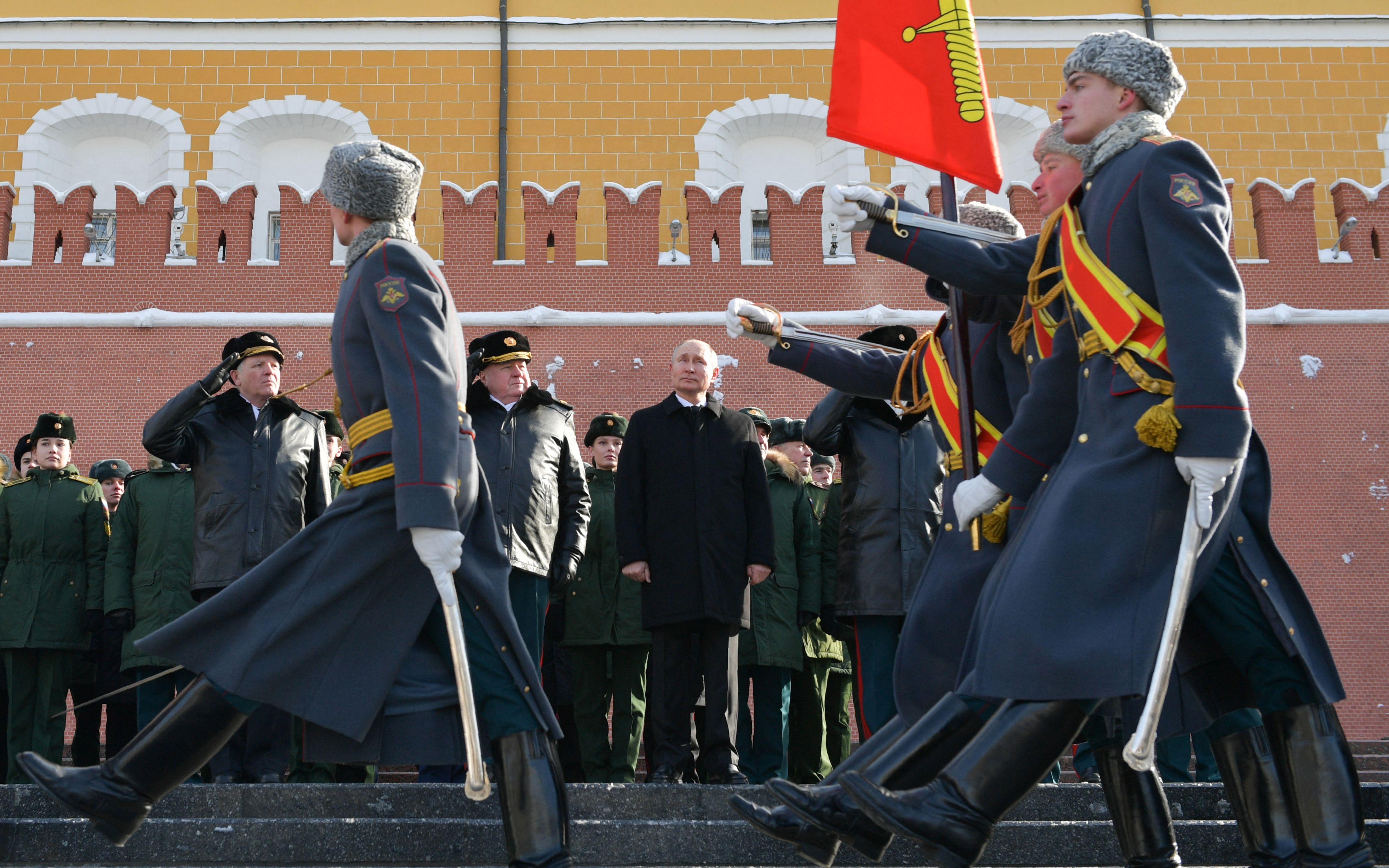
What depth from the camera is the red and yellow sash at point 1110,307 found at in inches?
136

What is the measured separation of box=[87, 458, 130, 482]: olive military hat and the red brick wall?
3.53 metres

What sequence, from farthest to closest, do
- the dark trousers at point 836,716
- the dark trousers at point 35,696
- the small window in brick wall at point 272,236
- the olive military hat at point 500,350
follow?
1. the small window in brick wall at point 272,236
2. the dark trousers at point 836,716
3. the olive military hat at point 500,350
4. the dark trousers at point 35,696

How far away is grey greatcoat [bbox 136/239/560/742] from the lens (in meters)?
3.72

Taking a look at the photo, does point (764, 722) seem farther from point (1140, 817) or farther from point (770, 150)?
point (770, 150)

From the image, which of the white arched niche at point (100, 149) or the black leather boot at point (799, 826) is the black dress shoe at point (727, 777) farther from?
the white arched niche at point (100, 149)

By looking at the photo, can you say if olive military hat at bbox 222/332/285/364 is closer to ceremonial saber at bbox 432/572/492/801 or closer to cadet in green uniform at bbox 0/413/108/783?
cadet in green uniform at bbox 0/413/108/783

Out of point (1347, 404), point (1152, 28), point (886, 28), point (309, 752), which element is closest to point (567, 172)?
point (1152, 28)

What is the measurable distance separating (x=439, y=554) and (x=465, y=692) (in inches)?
13.3

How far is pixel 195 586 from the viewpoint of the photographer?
707cm

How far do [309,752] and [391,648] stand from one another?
32 cm

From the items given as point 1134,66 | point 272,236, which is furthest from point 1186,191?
point 272,236

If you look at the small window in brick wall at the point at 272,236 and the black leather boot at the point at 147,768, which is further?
the small window in brick wall at the point at 272,236

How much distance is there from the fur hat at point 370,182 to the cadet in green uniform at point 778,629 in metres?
3.26

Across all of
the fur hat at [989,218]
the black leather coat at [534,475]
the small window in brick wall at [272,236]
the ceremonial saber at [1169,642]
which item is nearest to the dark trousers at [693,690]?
the black leather coat at [534,475]
